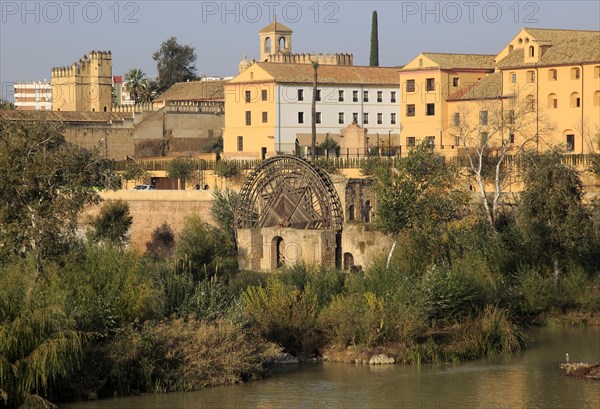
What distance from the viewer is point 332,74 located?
71.6m

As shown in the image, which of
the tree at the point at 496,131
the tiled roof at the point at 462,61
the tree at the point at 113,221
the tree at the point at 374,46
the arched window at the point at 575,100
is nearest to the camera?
the tree at the point at 496,131

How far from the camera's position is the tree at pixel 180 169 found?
6147 cm

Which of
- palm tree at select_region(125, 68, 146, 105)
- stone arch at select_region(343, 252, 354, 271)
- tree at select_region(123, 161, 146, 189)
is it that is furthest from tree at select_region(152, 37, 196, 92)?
stone arch at select_region(343, 252, 354, 271)

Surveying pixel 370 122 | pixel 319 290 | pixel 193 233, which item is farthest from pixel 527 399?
pixel 370 122

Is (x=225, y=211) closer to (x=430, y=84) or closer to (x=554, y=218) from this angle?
(x=554, y=218)

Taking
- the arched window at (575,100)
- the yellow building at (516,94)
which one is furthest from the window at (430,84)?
the arched window at (575,100)

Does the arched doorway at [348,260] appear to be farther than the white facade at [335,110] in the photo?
No

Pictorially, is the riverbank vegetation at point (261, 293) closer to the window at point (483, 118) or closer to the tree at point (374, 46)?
the window at point (483, 118)

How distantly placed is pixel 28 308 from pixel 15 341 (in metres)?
1.02

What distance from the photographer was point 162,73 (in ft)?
330

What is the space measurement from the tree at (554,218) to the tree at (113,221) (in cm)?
1953

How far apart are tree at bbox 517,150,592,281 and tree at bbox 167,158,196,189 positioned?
Answer: 2738cm

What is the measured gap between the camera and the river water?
25.8 metres

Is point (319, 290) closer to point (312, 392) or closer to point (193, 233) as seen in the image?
point (312, 392)
